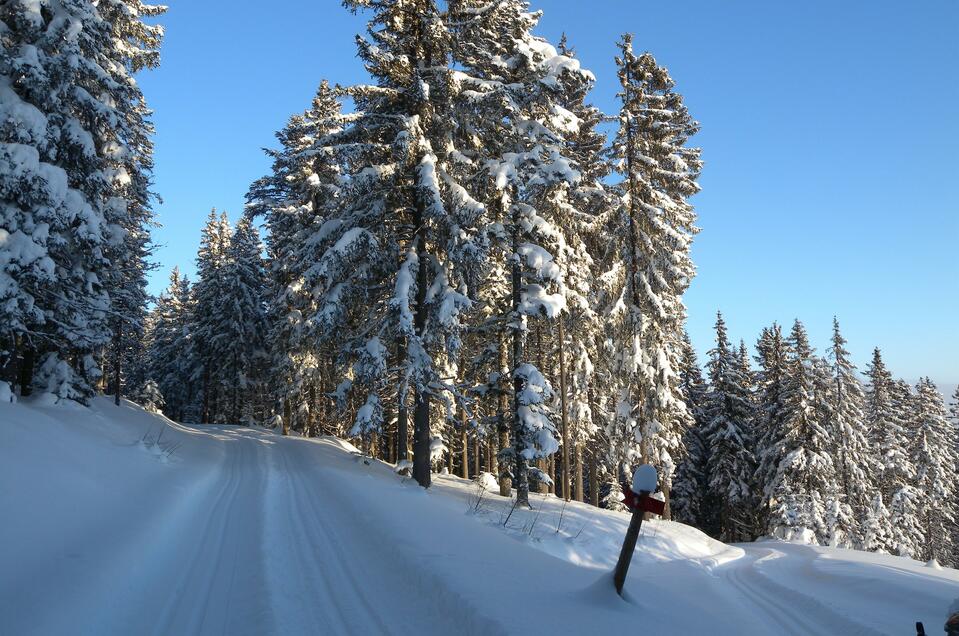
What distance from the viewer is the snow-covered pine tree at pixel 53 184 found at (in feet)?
44.8

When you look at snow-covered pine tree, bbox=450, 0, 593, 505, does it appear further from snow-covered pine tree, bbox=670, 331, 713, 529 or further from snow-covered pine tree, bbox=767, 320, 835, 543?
snow-covered pine tree, bbox=670, 331, 713, 529

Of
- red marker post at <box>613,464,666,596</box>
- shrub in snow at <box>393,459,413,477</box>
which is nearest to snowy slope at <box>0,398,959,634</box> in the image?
red marker post at <box>613,464,666,596</box>

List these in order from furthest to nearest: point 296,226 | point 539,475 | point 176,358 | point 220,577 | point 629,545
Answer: point 176,358, point 296,226, point 539,475, point 220,577, point 629,545

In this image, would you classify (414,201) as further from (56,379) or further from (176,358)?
(176,358)

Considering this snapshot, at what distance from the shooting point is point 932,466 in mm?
43031

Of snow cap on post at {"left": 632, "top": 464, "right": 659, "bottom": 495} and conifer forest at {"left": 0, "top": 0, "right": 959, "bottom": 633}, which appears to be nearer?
snow cap on post at {"left": 632, "top": 464, "right": 659, "bottom": 495}

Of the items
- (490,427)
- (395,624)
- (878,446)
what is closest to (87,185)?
(490,427)

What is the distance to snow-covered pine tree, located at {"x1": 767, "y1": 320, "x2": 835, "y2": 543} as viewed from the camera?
29953 mm

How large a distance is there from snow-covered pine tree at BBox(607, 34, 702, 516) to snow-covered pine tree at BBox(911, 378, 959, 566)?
33.2 metres

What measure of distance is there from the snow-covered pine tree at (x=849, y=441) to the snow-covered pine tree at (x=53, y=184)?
130 feet

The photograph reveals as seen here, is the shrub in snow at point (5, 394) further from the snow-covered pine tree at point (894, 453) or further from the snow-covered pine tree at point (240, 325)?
the snow-covered pine tree at point (894, 453)

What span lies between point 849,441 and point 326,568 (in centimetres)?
4131

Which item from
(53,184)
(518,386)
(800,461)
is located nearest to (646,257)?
(518,386)

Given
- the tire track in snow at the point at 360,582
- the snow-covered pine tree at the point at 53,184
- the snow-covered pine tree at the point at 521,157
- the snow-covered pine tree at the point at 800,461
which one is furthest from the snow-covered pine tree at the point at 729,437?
the snow-covered pine tree at the point at 53,184
